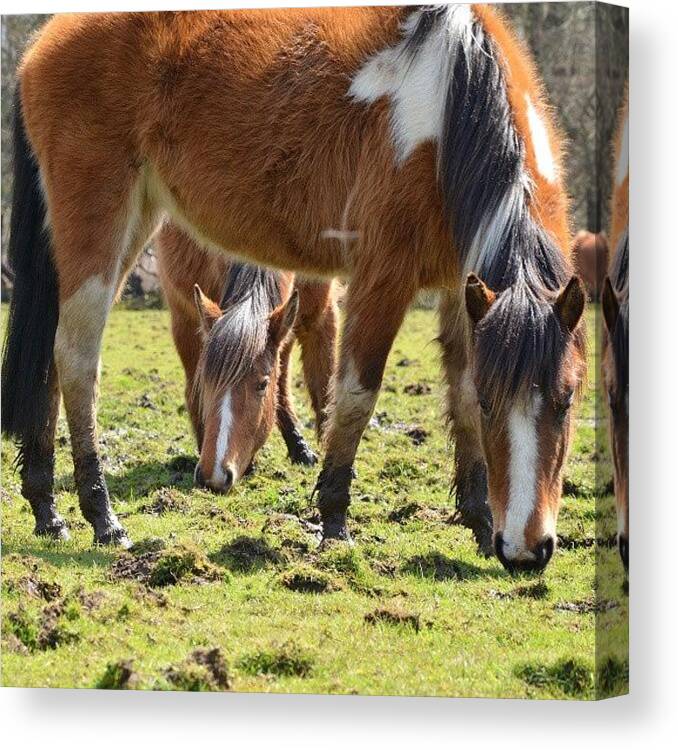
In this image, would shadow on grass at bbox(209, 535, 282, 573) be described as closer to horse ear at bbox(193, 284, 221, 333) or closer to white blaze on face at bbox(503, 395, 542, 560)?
A: horse ear at bbox(193, 284, 221, 333)

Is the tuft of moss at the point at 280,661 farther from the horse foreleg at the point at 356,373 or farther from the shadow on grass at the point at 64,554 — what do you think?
the shadow on grass at the point at 64,554

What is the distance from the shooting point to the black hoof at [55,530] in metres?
5.48

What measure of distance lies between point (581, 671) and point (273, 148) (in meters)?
2.48

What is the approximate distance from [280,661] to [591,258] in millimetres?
1851

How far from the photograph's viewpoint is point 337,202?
5227 millimetres

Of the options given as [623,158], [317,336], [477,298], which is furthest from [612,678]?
[317,336]

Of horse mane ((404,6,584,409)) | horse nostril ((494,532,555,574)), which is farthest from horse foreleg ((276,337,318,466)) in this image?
horse nostril ((494,532,555,574))

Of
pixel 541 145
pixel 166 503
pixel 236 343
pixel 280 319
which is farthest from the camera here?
pixel 280 319

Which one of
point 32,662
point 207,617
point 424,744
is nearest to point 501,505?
point 424,744

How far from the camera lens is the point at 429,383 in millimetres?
6535

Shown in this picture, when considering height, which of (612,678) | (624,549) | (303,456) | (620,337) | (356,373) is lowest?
(612,678)

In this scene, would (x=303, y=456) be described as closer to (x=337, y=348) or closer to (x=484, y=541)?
(x=337, y=348)

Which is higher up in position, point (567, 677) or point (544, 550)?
point (544, 550)

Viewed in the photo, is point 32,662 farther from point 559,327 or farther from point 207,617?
point 559,327
